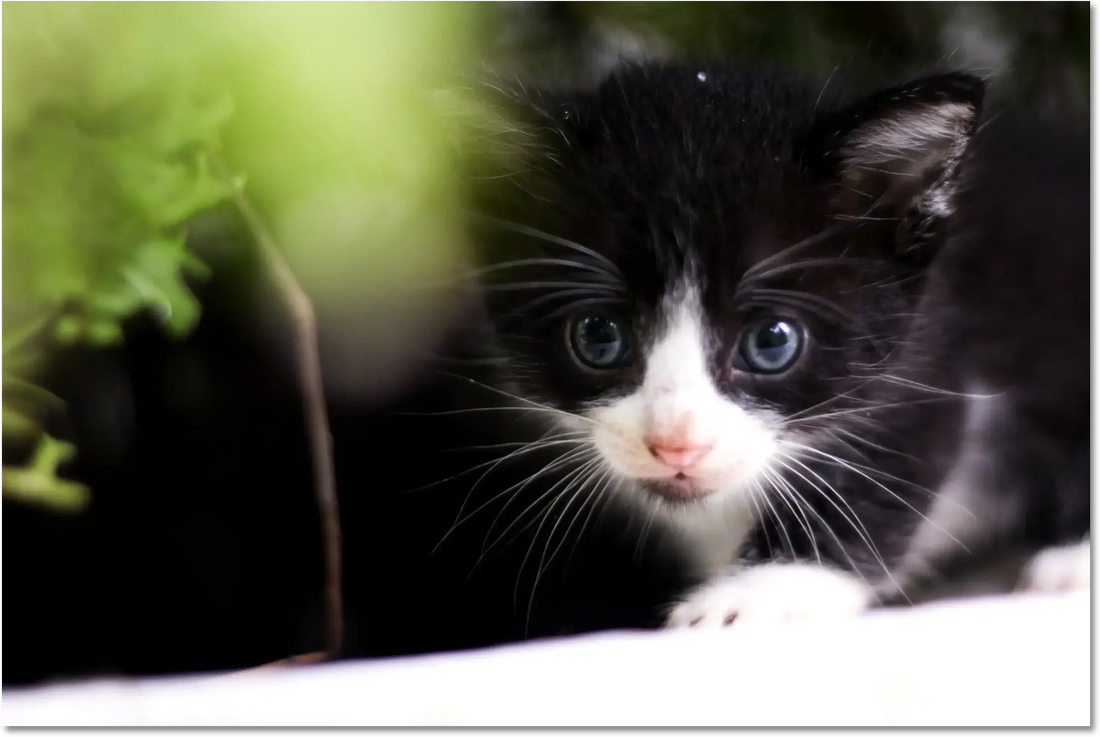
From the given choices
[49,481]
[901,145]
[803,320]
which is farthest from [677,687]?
[49,481]

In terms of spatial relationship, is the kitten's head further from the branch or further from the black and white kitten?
the branch

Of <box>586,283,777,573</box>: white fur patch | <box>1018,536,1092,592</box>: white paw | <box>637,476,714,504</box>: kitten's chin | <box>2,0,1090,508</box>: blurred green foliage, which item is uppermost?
<box>2,0,1090,508</box>: blurred green foliage

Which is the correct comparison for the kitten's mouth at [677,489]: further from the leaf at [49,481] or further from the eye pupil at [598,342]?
the leaf at [49,481]

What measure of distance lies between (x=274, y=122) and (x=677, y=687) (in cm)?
66

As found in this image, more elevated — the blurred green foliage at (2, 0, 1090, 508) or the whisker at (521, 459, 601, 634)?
the blurred green foliage at (2, 0, 1090, 508)

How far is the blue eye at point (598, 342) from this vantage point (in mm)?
→ 794

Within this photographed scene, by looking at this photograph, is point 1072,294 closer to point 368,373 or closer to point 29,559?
point 368,373

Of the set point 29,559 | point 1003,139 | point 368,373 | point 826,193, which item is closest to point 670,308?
point 826,193

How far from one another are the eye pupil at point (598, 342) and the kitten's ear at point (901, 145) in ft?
0.78

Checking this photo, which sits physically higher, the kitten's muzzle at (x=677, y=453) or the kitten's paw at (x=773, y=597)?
the kitten's muzzle at (x=677, y=453)

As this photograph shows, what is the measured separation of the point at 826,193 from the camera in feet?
2.61

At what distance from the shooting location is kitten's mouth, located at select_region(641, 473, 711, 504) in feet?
2.61

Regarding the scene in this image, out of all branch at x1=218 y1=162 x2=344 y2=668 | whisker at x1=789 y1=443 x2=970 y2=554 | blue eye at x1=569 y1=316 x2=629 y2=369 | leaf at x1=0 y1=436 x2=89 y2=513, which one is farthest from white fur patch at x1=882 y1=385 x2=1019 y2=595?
leaf at x1=0 y1=436 x2=89 y2=513

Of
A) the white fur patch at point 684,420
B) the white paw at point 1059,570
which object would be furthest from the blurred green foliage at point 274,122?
the white paw at point 1059,570
